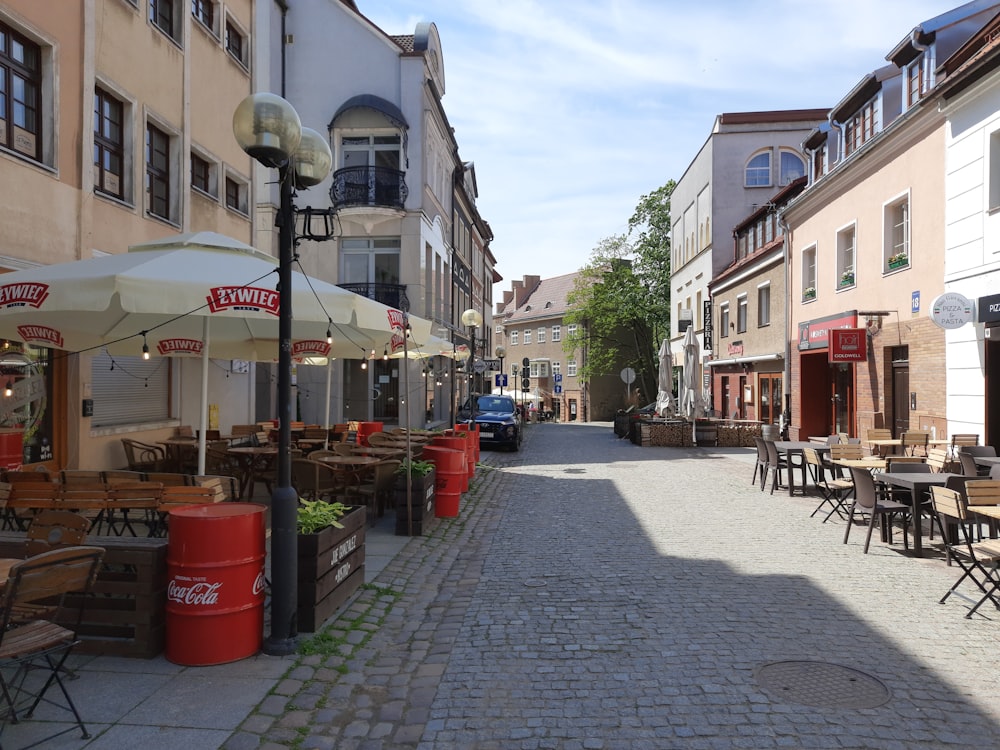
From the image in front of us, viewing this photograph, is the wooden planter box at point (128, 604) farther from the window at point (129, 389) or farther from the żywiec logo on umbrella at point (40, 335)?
the window at point (129, 389)

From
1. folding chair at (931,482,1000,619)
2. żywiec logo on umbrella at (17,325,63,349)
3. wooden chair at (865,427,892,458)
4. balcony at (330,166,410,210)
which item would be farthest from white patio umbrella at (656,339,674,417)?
żywiec logo on umbrella at (17,325,63,349)

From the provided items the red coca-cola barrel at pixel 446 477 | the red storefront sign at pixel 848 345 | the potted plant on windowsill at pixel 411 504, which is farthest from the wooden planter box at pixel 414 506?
the red storefront sign at pixel 848 345

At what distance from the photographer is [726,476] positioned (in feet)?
51.8

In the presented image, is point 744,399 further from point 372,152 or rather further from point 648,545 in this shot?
point 648,545

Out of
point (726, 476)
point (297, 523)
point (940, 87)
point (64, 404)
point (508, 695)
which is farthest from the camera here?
point (726, 476)

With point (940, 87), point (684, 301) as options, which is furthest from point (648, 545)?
point (684, 301)

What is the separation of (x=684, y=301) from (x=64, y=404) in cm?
3212

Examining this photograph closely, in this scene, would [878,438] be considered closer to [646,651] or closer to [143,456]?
[646,651]

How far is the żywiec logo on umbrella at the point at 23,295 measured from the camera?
626 centimetres

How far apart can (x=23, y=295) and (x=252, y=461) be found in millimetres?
4709

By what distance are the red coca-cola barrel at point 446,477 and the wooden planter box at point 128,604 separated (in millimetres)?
→ 5683

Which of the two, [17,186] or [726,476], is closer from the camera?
[17,186]

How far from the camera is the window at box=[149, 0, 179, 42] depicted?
Answer: 13.3 meters

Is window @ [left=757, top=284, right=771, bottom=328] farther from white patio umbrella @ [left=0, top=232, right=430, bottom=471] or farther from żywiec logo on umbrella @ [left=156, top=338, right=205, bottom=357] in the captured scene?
żywiec logo on umbrella @ [left=156, top=338, right=205, bottom=357]
